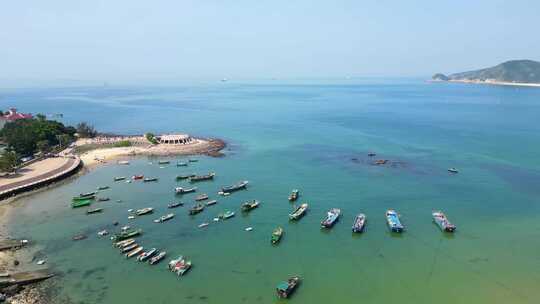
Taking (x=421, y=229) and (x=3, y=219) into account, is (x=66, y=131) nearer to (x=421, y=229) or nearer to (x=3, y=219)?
(x=3, y=219)

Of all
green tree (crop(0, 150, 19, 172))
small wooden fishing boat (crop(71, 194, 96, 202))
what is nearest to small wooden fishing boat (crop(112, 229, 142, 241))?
small wooden fishing boat (crop(71, 194, 96, 202))

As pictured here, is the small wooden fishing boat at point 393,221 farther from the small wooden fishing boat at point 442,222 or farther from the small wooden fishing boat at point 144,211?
the small wooden fishing boat at point 144,211

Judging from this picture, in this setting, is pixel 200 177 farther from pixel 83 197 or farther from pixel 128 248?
pixel 128 248

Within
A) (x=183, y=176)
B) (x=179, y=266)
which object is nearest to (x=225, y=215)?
(x=179, y=266)

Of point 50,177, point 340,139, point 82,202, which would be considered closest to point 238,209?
point 82,202

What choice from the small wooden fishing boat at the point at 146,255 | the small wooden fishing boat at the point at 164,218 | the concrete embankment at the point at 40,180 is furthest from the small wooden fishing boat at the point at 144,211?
the concrete embankment at the point at 40,180
